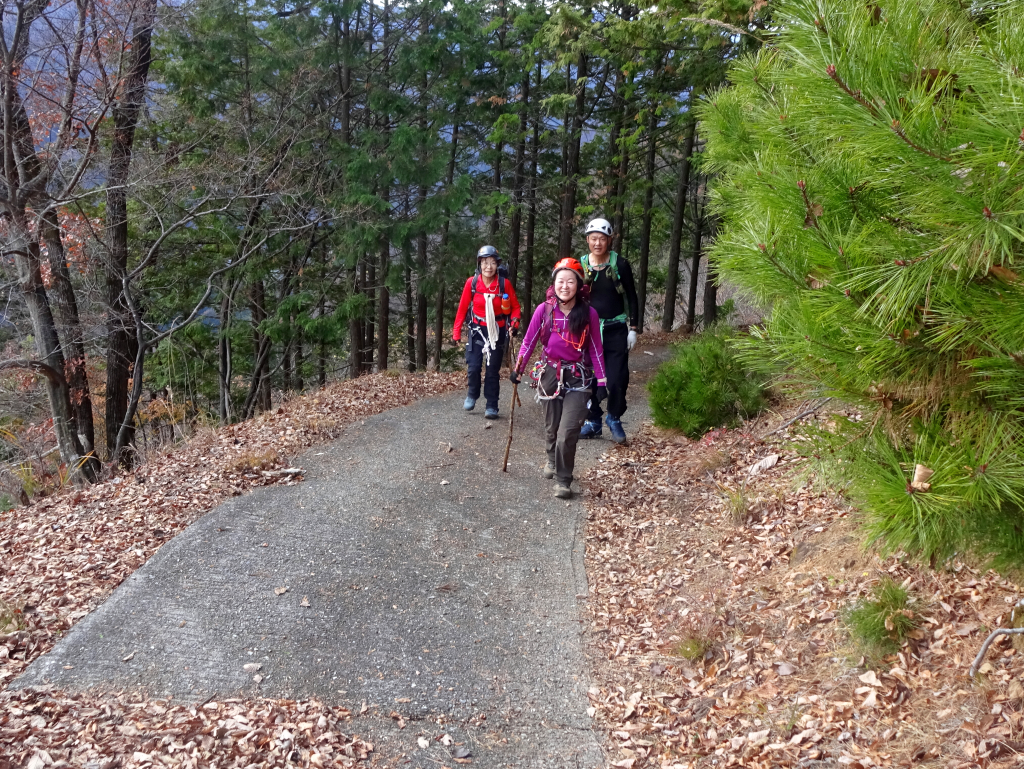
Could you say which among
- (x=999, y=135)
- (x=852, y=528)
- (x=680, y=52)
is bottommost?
(x=852, y=528)

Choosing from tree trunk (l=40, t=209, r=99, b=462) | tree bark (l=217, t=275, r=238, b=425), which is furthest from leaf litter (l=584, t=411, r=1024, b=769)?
tree bark (l=217, t=275, r=238, b=425)

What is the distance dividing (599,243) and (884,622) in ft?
15.6

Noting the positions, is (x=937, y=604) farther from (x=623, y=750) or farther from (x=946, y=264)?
(x=946, y=264)

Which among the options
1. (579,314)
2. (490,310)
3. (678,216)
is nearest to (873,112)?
(579,314)

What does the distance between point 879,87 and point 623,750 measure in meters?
3.10

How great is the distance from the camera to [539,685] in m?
3.92

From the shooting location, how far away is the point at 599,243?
23.5 feet

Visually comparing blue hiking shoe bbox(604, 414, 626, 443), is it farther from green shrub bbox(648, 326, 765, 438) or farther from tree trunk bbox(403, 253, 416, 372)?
tree trunk bbox(403, 253, 416, 372)

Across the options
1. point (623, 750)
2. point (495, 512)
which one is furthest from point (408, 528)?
point (623, 750)

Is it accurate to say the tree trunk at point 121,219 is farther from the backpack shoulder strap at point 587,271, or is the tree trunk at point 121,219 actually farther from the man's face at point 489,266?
the backpack shoulder strap at point 587,271

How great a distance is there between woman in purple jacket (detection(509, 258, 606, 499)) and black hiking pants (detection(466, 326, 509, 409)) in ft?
6.35

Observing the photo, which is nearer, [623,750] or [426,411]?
[623,750]

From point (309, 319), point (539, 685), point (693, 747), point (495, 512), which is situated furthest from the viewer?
point (309, 319)

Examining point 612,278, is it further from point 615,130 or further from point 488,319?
point 615,130
